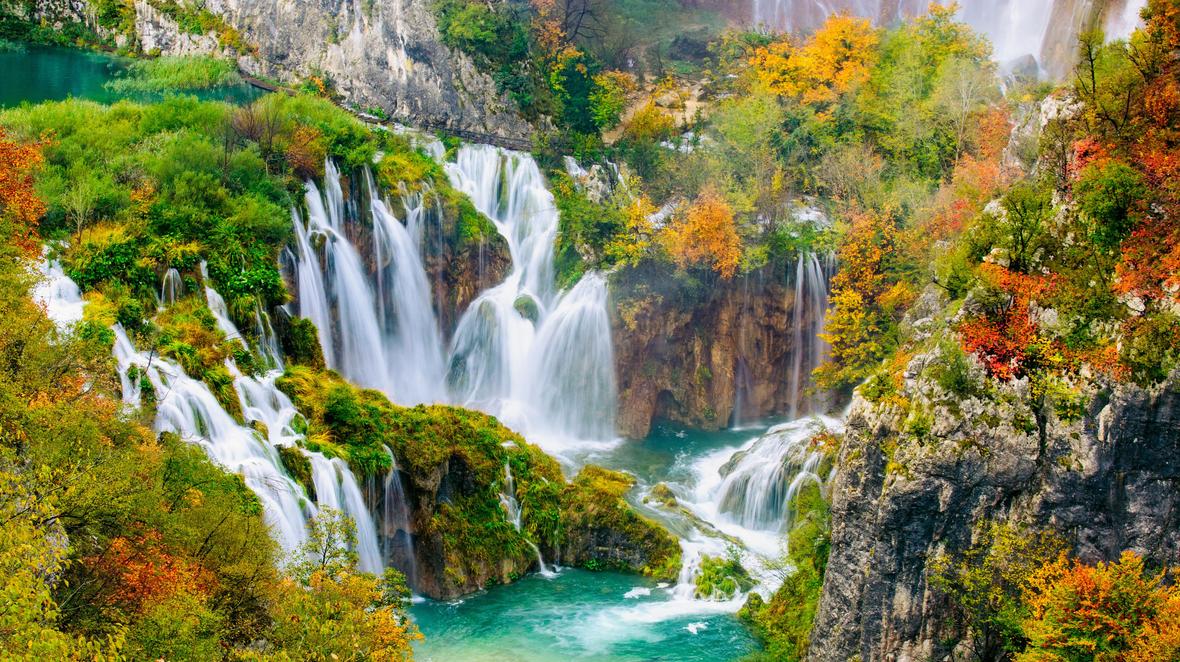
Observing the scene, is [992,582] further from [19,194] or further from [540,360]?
[19,194]

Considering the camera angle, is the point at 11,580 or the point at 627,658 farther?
the point at 627,658

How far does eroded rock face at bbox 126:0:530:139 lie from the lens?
43.4 metres

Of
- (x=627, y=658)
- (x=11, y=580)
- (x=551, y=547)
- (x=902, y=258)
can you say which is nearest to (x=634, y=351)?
(x=902, y=258)

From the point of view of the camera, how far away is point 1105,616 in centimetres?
1377

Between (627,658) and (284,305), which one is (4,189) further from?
(627,658)

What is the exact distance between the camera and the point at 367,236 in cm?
3212

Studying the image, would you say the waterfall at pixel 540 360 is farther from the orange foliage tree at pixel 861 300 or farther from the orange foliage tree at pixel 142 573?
the orange foliage tree at pixel 142 573

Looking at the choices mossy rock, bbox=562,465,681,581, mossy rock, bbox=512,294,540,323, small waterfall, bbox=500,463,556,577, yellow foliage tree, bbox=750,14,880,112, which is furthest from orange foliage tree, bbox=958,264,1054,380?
yellow foliage tree, bbox=750,14,880,112

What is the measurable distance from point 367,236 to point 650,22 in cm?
2747

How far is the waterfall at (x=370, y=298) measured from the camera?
29.0 m

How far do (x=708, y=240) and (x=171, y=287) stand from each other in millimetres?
18427

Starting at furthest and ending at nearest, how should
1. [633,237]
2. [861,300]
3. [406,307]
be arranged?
[633,237]
[406,307]
[861,300]

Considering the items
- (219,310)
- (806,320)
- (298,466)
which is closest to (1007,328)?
(298,466)

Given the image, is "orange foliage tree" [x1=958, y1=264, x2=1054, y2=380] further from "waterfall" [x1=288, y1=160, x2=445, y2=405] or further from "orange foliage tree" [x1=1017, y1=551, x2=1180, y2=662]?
"waterfall" [x1=288, y1=160, x2=445, y2=405]
